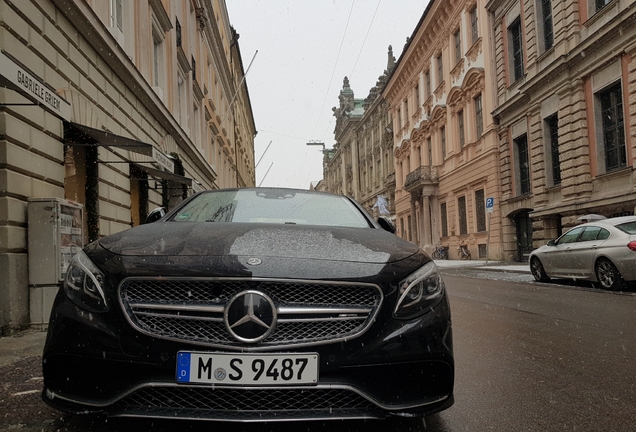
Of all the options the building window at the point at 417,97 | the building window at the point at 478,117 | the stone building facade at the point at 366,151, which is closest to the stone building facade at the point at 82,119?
the building window at the point at 478,117

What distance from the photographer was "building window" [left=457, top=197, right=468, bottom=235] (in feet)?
91.1

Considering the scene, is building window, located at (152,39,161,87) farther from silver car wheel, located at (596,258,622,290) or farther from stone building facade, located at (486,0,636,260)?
stone building facade, located at (486,0,636,260)

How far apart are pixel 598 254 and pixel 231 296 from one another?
949 centimetres

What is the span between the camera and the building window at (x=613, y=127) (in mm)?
15609

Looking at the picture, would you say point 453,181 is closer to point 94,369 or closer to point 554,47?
point 554,47

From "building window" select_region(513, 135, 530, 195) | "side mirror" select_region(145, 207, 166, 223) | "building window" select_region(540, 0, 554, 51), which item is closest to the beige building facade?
"building window" select_region(513, 135, 530, 195)

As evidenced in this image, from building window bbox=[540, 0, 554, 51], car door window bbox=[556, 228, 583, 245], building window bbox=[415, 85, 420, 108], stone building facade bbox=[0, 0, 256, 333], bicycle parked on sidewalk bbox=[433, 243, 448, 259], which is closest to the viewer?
stone building facade bbox=[0, 0, 256, 333]

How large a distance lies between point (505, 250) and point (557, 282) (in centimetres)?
1043

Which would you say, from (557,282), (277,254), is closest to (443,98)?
(557,282)

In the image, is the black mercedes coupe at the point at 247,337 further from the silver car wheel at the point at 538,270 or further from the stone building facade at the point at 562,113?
the stone building facade at the point at 562,113

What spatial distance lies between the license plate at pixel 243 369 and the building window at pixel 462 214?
26.4 m

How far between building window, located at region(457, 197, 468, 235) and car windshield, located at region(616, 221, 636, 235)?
17781mm

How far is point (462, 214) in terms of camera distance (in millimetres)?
28141

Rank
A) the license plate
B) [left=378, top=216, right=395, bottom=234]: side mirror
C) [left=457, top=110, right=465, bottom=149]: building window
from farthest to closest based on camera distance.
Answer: [left=457, top=110, right=465, bottom=149]: building window
[left=378, top=216, right=395, bottom=234]: side mirror
the license plate
